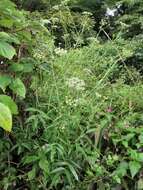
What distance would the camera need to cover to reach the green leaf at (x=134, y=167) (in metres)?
2.13

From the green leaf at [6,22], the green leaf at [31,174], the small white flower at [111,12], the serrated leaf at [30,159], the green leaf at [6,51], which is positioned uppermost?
the small white flower at [111,12]

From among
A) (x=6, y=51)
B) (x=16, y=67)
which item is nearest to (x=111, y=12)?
(x=16, y=67)

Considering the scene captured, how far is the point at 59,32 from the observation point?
518cm

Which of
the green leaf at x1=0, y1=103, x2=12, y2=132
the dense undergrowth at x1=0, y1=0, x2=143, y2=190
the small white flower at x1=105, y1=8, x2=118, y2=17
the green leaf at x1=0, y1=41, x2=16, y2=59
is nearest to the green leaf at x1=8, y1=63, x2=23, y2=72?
the dense undergrowth at x1=0, y1=0, x2=143, y2=190

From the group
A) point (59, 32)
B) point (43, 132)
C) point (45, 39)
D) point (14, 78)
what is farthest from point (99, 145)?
point (59, 32)

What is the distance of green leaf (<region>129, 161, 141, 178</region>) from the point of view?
213cm

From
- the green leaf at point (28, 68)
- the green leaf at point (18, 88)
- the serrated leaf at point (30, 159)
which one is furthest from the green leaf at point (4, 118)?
the green leaf at point (28, 68)

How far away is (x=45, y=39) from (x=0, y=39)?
65 cm

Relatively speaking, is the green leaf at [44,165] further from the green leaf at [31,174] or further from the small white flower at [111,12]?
the small white flower at [111,12]

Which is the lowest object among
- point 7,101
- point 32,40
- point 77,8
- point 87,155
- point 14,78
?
point 87,155

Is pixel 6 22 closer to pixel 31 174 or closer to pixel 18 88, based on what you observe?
pixel 18 88

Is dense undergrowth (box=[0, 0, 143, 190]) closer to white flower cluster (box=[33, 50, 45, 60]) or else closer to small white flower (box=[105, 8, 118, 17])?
white flower cluster (box=[33, 50, 45, 60])

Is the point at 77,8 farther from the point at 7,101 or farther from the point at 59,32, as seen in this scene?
the point at 7,101

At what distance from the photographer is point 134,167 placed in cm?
216
